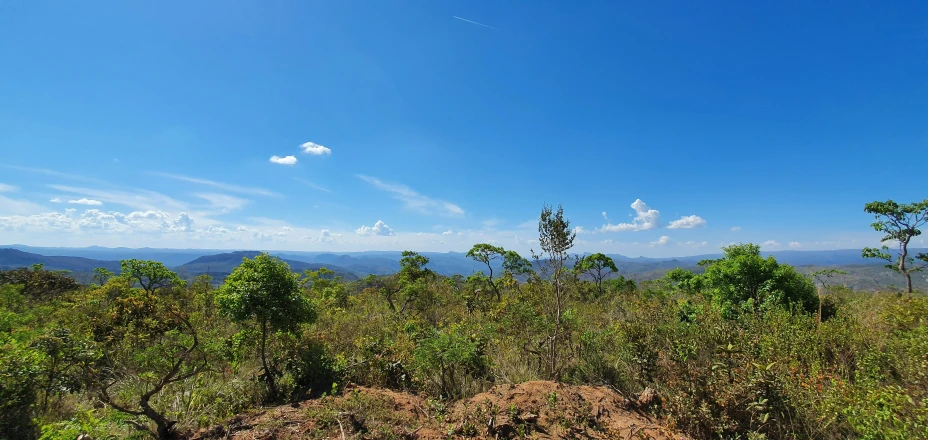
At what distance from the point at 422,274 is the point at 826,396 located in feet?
54.8

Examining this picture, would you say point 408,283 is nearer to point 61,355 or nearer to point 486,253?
point 486,253

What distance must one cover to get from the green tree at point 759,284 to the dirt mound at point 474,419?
22.6 ft

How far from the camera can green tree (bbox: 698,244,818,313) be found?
9867mm

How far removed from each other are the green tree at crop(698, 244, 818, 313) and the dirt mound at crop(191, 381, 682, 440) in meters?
6.90

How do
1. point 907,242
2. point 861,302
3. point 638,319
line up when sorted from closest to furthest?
point 638,319 → point 861,302 → point 907,242

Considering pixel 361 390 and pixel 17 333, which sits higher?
pixel 17 333

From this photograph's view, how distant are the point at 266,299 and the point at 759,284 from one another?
1346 cm

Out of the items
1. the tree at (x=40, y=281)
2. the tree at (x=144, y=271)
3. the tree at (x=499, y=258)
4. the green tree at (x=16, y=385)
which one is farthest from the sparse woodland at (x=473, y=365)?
the tree at (x=40, y=281)

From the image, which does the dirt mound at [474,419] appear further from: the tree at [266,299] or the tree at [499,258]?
the tree at [499,258]

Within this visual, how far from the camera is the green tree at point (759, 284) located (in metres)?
9.87

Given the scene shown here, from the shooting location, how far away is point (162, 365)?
265 inches

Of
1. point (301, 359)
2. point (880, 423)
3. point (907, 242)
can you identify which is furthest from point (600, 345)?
point (907, 242)

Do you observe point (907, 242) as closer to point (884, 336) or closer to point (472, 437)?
point (884, 336)

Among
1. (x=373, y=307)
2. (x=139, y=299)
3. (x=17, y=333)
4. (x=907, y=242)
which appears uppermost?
(x=907, y=242)
